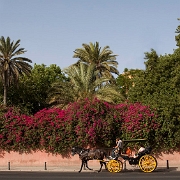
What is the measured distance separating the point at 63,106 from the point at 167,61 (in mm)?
12821

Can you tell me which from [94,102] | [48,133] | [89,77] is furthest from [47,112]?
[89,77]

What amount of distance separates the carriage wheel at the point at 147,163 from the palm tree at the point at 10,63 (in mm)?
25111

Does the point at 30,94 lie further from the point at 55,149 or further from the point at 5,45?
the point at 55,149

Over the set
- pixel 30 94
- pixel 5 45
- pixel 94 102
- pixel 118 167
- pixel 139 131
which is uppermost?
pixel 5 45

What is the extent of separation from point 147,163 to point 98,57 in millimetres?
30275

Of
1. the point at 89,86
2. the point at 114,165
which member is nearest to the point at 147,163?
the point at 114,165

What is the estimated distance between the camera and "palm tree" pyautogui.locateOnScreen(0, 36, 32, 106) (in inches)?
1695

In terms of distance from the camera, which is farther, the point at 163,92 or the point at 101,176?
the point at 163,92

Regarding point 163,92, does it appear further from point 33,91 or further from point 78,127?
point 33,91

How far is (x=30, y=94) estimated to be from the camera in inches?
2039

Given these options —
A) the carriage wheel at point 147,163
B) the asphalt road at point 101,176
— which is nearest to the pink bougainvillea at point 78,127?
the carriage wheel at point 147,163

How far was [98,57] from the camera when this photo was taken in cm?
5038

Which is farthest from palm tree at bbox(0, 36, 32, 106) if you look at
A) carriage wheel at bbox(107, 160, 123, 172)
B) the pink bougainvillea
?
carriage wheel at bbox(107, 160, 123, 172)

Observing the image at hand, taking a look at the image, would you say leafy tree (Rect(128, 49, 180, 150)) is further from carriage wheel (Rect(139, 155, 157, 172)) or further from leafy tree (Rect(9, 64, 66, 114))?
leafy tree (Rect(9, 64, 66, 114))
